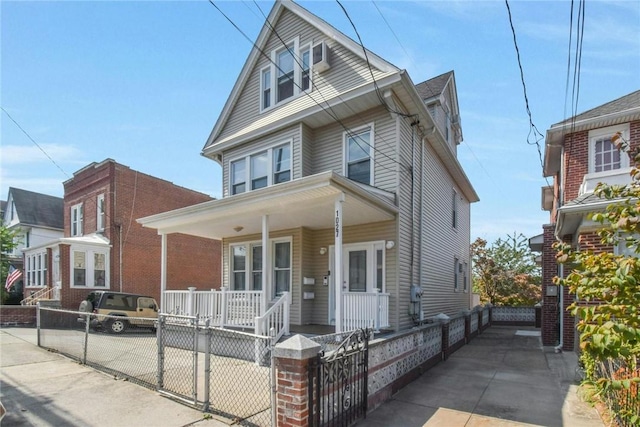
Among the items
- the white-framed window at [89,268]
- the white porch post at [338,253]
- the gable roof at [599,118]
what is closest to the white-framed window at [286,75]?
the white porch post at [338,253]

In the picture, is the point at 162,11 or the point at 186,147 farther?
the point at 186,147

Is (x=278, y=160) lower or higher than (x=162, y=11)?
lower

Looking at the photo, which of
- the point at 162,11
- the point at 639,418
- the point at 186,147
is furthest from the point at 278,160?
the point at 639,418

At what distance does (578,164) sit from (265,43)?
32.6 feet

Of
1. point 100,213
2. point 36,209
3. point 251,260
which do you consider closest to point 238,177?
point 251,260

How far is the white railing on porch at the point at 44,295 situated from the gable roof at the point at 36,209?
9.76 metres

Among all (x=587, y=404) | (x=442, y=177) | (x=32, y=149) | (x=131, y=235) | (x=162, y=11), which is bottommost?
(x=587, y=404)

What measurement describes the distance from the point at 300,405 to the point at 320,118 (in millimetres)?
7806

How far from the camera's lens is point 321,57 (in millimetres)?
10500

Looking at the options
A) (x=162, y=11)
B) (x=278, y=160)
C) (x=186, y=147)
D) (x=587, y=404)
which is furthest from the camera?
(x=186, y=147)

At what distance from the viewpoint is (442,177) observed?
520 inches

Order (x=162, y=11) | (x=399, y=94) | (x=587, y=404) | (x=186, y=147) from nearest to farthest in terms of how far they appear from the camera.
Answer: (x=587, y=404)
(x=162, y=11)
(x=399, y=94)
(x=186, y=147)

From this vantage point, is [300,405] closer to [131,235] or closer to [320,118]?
[320,118]

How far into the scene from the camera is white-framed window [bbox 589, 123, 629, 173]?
1028 cm
